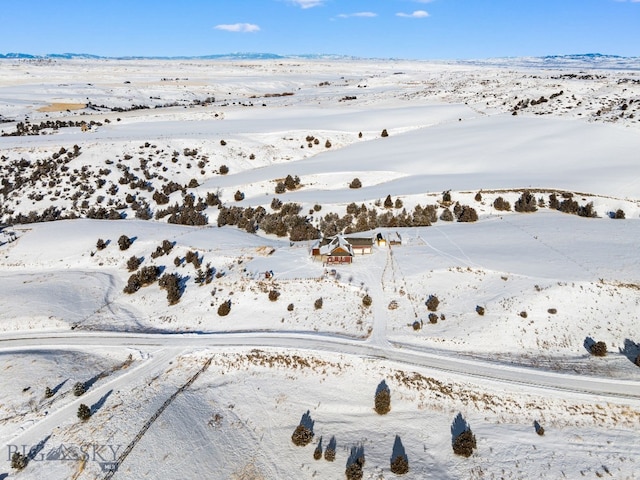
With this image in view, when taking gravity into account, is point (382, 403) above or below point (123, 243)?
below

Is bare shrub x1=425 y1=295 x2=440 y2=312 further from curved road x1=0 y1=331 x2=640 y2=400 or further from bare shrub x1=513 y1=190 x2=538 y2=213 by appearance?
bare shrub x1=513 y1=190 x2=538 y2=213

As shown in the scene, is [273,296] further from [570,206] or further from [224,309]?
[570,206]

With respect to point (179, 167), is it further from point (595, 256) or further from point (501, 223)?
point (595, 256)

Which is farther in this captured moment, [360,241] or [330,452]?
[360,241]

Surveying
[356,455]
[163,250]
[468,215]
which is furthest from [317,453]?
[468,215]

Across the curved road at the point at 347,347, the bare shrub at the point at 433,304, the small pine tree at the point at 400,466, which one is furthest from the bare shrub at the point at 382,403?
the bare shrub at the point at 433,304

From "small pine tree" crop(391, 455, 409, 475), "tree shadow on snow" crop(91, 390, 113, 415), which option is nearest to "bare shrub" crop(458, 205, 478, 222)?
"small pine tree" crop(391, 455, 409, 475)

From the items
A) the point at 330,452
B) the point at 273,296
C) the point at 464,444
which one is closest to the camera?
the point at 464,444
